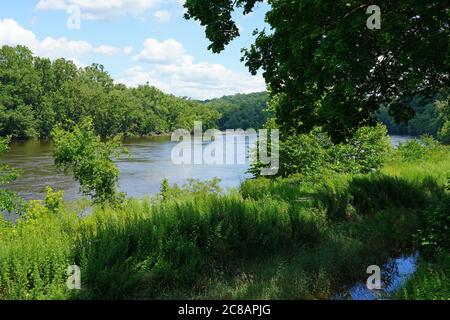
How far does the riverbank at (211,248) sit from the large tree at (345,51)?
8.60 ft

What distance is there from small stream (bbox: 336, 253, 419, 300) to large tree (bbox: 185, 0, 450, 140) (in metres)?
3.39

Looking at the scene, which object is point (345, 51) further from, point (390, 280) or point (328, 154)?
point (328, 154)

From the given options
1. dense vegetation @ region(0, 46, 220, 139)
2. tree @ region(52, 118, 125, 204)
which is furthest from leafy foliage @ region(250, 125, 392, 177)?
dense vegetation @ region(0, 46, 220, 139)

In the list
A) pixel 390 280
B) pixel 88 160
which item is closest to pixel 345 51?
pixel 390 280

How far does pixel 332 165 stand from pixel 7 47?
107697 millimetres

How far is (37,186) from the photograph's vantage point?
4103 cm

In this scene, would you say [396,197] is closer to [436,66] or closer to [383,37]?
[436,66]

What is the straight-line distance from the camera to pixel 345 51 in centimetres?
828

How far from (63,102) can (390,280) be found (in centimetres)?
11950

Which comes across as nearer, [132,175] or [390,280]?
[390,280]

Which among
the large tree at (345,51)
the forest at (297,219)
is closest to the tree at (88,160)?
the forest at (297,219)

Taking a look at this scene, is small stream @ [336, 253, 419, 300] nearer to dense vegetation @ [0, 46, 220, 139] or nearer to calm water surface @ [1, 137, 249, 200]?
calm water surface @ [1, 137, 249, 200]
